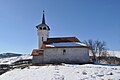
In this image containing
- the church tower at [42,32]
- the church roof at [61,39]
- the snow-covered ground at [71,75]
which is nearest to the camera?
the snow-covered ground at [71,75]

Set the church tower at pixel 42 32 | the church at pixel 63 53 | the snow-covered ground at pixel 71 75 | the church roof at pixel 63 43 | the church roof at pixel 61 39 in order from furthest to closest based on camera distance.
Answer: the church tower at pixel 42 32 < the church roof at pixel 61 39 < the church roof at pixel 63 43 < the church at pixel 63 53 < the snow-covered ground at pixel 71 75

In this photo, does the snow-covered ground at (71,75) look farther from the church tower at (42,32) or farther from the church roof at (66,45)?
the church tower at (42,32)

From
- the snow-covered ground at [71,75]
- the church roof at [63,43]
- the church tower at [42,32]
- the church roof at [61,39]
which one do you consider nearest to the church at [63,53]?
the church roof at [63,43]

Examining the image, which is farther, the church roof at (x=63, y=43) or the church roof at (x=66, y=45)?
the church roof at (x=63, y=43)

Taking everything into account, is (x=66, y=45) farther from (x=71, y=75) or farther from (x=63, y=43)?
(x=71, y=75)

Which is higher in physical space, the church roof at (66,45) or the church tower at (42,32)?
the church tower at (42,32)

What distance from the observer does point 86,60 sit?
40.4 metres

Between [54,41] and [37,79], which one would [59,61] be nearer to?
[54,41]

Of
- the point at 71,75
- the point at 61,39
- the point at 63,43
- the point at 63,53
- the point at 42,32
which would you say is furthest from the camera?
the point at 42,32

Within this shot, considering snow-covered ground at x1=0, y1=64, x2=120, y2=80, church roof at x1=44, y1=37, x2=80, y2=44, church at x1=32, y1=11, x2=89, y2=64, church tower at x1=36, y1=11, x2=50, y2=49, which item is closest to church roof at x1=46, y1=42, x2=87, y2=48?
church at x1=32, y1=11, x2=89, y2=64

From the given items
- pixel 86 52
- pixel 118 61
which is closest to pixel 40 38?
Result: pixel 86 52

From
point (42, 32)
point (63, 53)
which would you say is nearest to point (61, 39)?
point (63, 53)

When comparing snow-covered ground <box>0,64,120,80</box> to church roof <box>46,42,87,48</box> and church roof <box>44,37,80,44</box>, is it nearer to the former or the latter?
church roof <box>46,42,87,48</box>

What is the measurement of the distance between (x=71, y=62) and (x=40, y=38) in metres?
13.1
